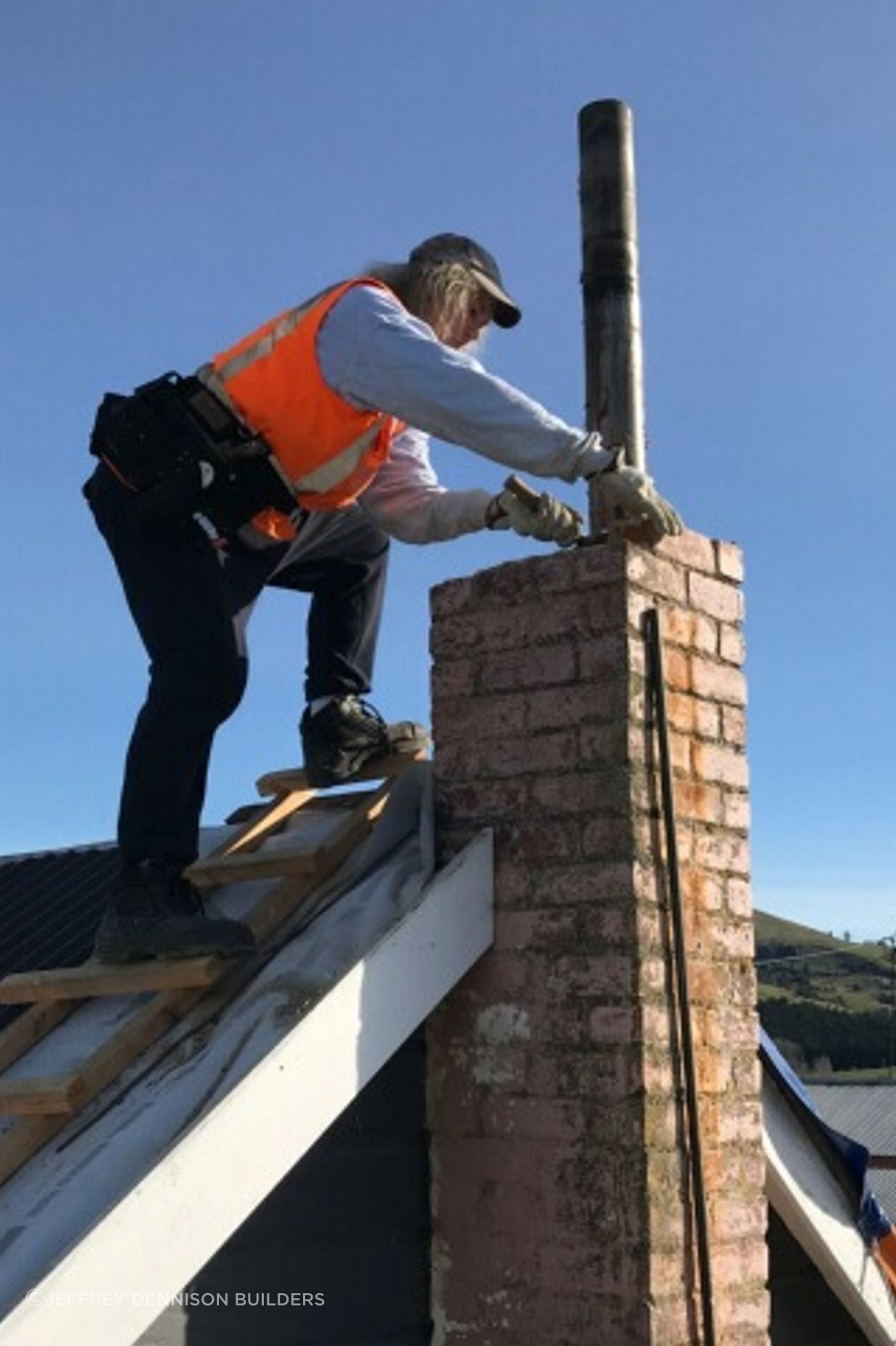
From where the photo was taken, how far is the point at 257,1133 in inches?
128

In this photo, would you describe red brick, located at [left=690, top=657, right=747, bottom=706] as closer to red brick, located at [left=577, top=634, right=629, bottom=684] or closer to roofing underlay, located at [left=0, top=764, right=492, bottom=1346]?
red brick, located at [left=577, top=634, right=629, bottom=684]

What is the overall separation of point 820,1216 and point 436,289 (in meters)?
2.83

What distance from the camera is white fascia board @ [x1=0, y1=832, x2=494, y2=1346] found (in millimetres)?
2902

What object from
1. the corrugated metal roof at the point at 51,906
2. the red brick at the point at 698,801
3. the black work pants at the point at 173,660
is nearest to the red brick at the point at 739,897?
the red brick at the point at 698,801

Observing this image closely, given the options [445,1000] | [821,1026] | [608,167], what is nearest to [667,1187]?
[445,1000]

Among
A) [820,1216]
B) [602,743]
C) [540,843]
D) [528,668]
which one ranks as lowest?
[820,1216]

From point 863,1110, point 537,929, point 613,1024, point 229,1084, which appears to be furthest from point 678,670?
point 863,1110

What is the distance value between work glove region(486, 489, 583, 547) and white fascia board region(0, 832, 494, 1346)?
0.73m

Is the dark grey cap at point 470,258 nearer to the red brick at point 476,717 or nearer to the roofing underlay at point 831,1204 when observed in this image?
the red brick at point 476,717

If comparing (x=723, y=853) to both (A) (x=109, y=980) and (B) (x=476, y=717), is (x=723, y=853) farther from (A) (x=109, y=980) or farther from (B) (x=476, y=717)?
(A) (x=109, y=980)

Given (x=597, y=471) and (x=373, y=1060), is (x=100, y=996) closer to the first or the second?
(x=373, y=1060)

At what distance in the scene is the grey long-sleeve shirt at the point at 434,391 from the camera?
3.76 m

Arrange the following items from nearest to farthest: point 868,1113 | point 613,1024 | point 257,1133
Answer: point 257,1133 < point 613,1024 < point 868,1113

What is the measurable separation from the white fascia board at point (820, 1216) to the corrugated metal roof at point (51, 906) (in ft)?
6.71
